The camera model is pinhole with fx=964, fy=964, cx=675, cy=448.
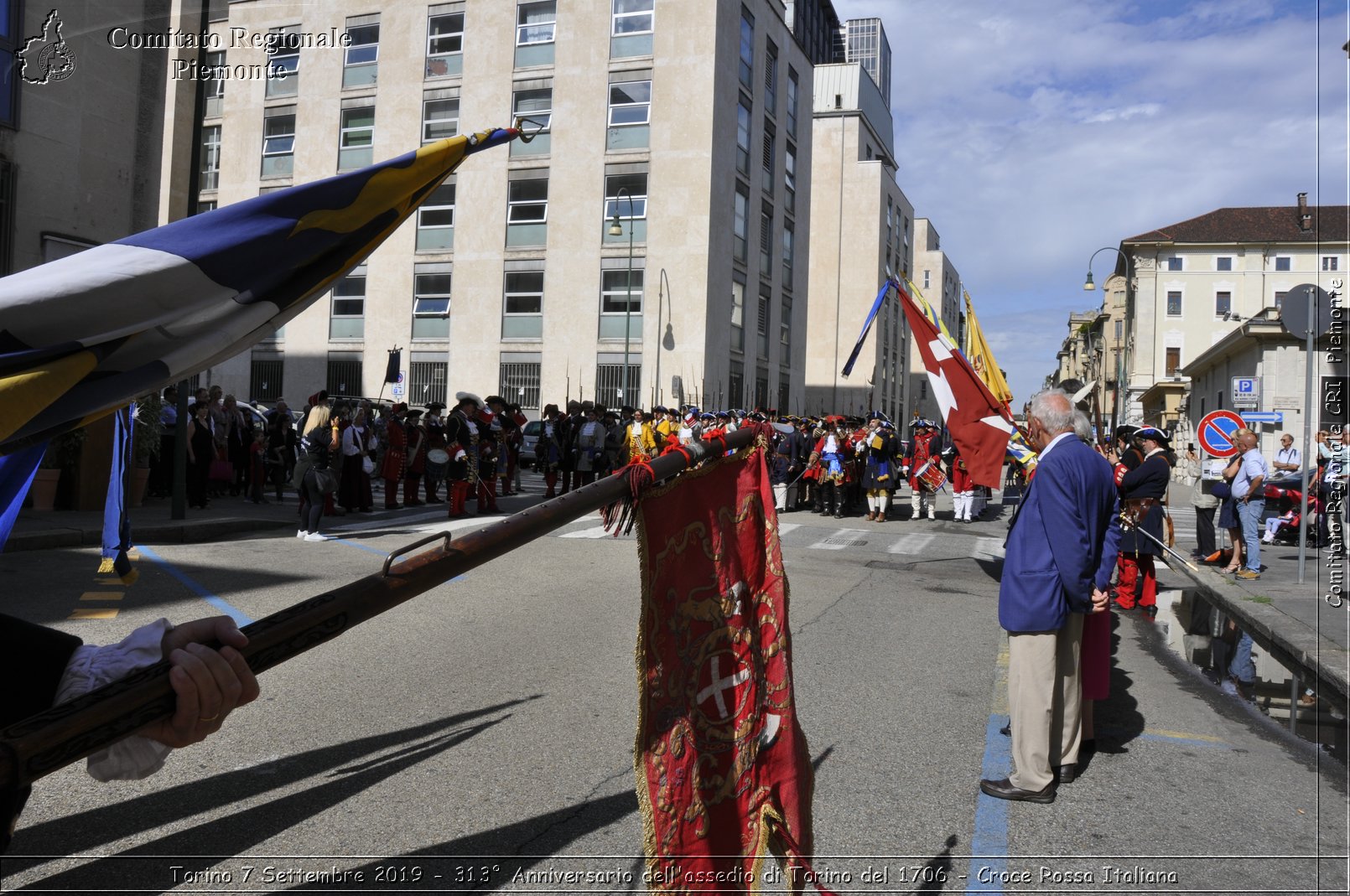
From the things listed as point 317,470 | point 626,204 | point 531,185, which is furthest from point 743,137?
point 317,470

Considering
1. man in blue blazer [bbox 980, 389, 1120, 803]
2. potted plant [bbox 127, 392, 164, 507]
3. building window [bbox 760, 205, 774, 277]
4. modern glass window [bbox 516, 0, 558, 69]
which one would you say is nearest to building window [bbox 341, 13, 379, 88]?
modern glass window [bbox 516, 0, 558, 69]

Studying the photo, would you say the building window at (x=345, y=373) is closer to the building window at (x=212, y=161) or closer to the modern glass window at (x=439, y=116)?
the modern glass window at (x=439, y=116)

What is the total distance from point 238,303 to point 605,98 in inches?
1402

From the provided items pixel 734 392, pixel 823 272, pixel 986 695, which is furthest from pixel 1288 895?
pixel 823 272

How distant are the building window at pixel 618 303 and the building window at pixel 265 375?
13514 mm

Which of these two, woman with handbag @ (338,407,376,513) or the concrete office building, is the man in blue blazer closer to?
woman with handbag @ (338,407,376,513)

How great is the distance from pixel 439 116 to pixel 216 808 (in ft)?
120

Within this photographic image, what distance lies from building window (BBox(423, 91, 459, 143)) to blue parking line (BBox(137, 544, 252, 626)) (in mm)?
28516

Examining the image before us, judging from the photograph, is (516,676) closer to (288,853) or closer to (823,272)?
(288,853)

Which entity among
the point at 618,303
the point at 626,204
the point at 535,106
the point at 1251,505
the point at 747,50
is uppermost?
the point at 747,50

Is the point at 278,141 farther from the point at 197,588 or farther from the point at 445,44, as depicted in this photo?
the point at 197,588

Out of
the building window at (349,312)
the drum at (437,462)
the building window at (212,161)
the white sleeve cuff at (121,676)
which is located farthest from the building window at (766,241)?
the white sleeve cuff at (121,676)

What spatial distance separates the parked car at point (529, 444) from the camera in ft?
105

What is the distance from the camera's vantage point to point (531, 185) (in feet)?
119
